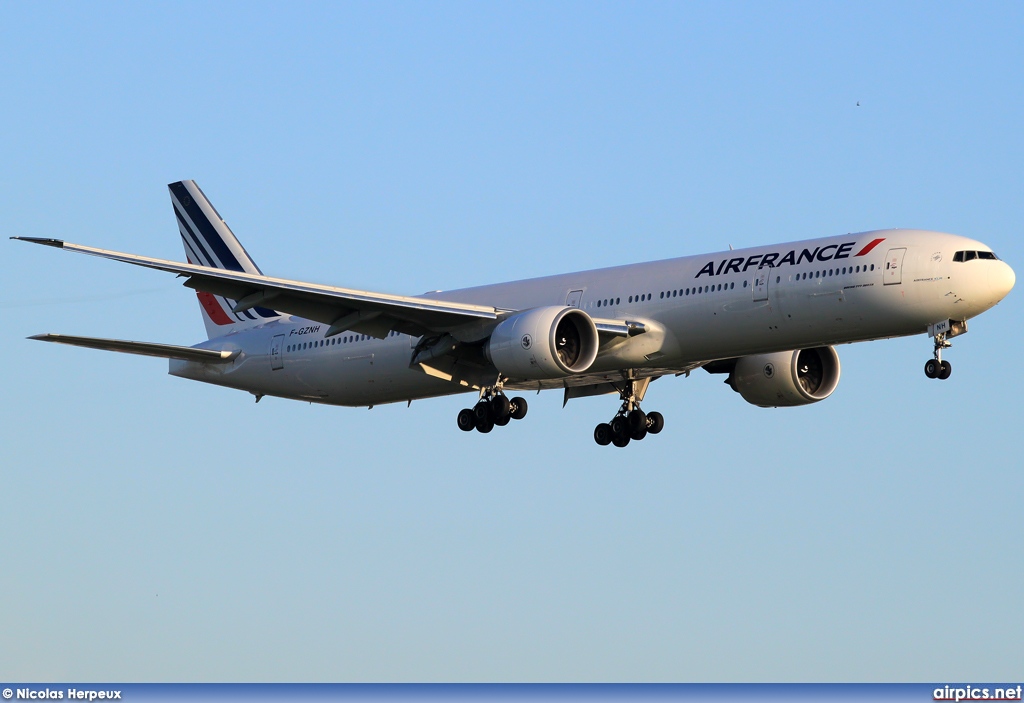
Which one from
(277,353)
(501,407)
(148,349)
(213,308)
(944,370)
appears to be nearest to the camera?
(944,370)

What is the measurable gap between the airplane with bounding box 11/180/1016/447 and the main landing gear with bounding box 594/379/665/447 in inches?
1.8

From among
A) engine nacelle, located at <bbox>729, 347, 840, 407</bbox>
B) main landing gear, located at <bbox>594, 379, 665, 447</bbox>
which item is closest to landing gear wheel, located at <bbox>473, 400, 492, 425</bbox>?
main landing gear, located at <bbox>594, 379, 665, 447</bbox>

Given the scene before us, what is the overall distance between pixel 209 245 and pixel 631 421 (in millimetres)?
17870

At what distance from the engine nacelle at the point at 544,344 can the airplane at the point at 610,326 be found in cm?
5

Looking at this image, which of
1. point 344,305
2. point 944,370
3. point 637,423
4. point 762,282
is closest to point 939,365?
point 944,370

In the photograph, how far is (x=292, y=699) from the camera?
3519cm

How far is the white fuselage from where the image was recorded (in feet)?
133

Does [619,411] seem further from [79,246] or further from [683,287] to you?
[79,246]

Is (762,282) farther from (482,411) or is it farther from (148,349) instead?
(148,349)

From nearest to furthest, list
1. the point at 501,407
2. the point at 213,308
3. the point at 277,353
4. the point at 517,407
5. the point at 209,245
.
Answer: the point at 501,407 < the point at 517,407 < the point at 277,353 < the point at 213,308 < the point at 209,245

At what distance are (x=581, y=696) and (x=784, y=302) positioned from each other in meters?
11.6

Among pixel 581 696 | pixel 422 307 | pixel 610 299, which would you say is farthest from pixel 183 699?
pixel 610 299

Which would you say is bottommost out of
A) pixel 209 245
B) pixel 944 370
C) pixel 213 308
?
pixel 944 370

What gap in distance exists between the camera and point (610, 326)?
4412 centimetres
